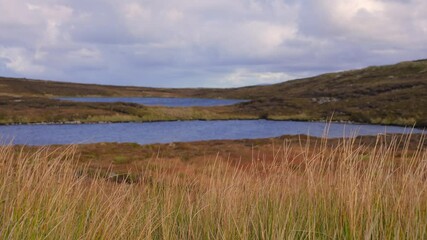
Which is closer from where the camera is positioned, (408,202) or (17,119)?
(408,202)

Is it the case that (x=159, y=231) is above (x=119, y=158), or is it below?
above

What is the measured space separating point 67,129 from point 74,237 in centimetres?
5400

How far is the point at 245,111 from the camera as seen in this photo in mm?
82188

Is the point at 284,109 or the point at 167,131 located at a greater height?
the point at 284,109

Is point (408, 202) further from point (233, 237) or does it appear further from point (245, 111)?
point (245, 111)

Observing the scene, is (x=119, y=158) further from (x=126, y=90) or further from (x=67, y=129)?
(x=126, y=90)

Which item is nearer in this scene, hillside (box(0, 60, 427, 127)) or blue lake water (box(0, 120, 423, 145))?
blue lake water (box(0, 120, 423, 145))

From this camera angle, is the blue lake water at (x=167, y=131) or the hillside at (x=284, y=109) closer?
the blue lake water at (x=167, y=131)

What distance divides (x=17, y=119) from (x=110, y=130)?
53.3 feet

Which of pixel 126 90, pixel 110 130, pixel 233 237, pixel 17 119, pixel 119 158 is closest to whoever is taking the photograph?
pixel 233 237

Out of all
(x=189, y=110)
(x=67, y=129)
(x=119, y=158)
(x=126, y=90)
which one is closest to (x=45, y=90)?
(x=126, y=90)

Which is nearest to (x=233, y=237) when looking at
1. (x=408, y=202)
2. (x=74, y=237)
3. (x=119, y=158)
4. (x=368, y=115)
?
(x=74, y=237)

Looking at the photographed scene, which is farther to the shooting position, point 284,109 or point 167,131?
point 284,109

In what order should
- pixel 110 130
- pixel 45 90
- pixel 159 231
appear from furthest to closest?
1. pixel 45 90
2. pixel 110 130
3. pixel 159 231
